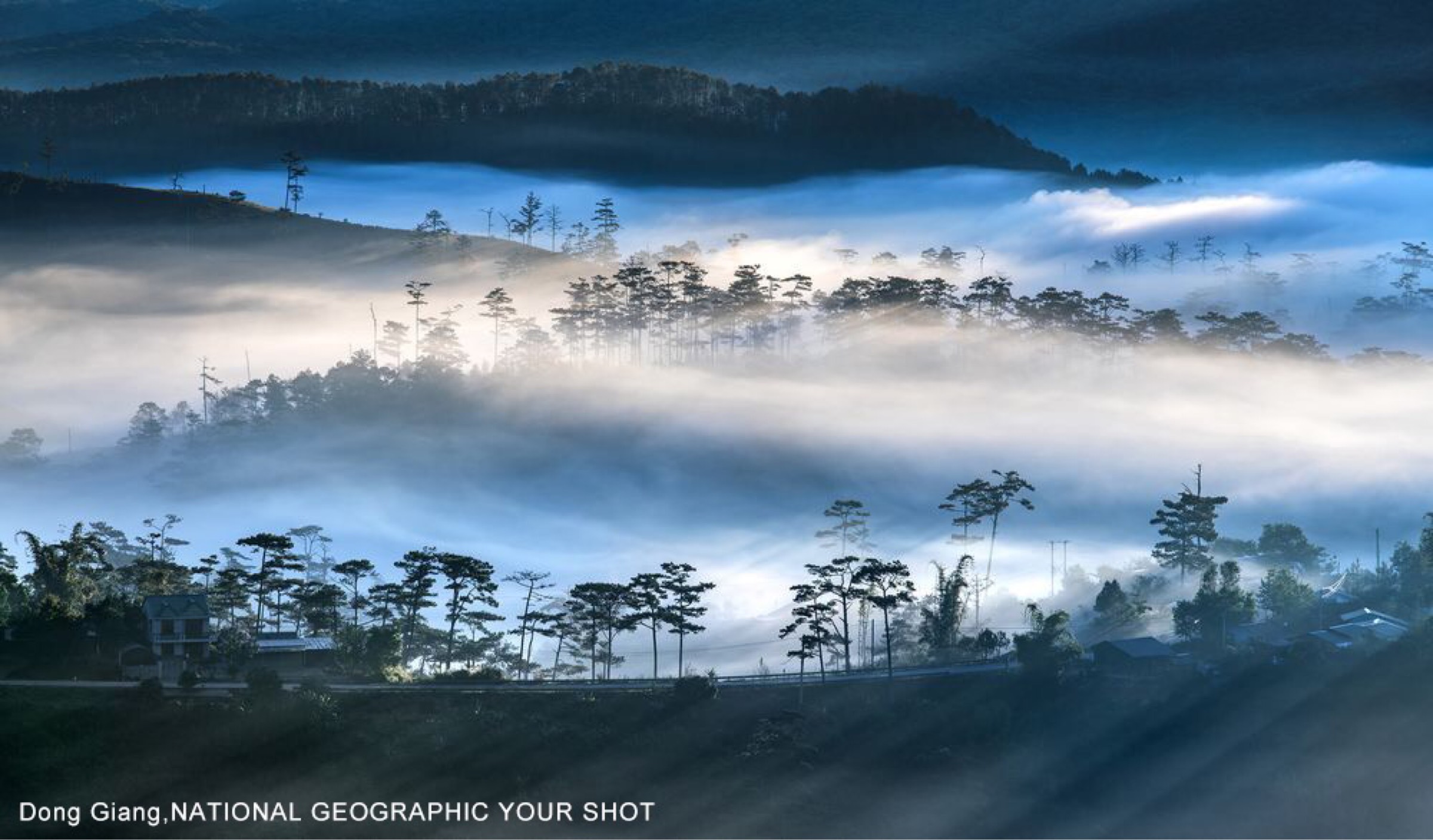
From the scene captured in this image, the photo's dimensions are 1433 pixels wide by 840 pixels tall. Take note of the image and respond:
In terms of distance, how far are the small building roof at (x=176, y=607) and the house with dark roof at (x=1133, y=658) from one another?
2115 inches

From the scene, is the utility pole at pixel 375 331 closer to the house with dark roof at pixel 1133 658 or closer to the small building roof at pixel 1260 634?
the house with dark roof at pixel 1133 658

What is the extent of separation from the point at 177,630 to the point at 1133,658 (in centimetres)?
5667

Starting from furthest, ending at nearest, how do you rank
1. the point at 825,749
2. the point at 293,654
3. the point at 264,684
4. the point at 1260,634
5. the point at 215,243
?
the point at 215,243 < the point at 1260,634 < the point at 293,654 < the point at 825,749 < the point at 264,684

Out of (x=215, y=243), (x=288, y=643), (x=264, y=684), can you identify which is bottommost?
(x=264, y=684)

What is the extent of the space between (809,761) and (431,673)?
993 inches

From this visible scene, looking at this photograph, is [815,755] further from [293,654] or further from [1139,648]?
[293,654]

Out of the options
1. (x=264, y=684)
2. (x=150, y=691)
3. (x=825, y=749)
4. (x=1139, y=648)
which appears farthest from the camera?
(x=1139, y=648)

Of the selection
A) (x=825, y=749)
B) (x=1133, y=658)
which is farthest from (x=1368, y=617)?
(x=825, y=749)

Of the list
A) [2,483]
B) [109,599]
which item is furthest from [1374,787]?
[2,483]

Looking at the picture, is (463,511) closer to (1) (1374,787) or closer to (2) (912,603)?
(2) (912,603)

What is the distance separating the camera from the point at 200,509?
14675 centimetres

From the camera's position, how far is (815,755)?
8694 centimetres

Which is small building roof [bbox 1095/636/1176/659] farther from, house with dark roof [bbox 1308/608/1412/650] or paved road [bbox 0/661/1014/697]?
house with dark roof [bbox 1308/608/1412/650]

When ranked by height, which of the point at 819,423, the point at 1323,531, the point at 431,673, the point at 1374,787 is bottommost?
the point at 1374,787
